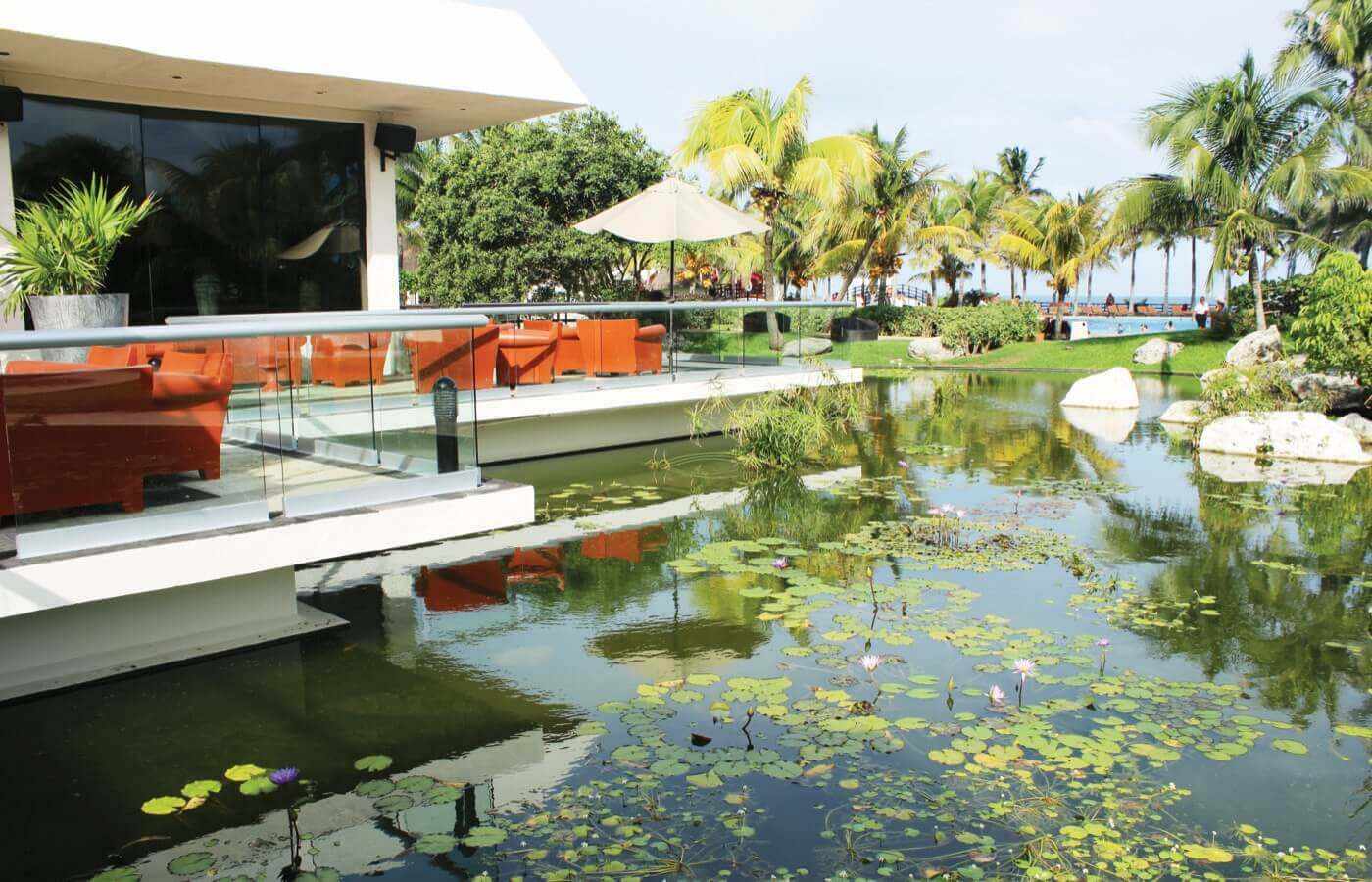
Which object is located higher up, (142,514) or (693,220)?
(693,220)

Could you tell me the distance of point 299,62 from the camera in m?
10.1

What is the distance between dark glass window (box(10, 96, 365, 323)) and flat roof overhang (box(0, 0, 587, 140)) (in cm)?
36

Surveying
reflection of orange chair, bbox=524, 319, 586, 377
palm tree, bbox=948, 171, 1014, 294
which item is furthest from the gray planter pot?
palm tree, bbox=948, 171, 1014, 294

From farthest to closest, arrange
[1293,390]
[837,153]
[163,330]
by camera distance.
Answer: [837,153]
[1293,390]
[163,330]

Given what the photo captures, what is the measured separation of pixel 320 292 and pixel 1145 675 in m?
10.1

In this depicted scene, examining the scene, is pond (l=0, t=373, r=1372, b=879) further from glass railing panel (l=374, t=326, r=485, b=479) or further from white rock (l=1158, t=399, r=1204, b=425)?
white rock (l=1158, t=399, r=1204, b=425)

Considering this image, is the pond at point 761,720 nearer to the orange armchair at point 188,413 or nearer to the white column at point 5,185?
the orange armchair at point 188,413

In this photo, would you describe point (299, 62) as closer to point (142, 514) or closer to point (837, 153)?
point (142, 514)

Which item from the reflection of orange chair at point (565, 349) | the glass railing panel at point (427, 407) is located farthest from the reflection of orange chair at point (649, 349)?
the glass railing panel at point (427, 407)

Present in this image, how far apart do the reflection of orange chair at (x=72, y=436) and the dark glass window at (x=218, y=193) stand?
6.85m

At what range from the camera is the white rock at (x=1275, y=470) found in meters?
10.7

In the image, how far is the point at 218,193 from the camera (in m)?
11.3

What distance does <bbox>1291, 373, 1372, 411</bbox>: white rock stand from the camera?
15.1 m

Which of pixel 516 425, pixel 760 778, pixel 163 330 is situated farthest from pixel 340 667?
pixel 516 425
